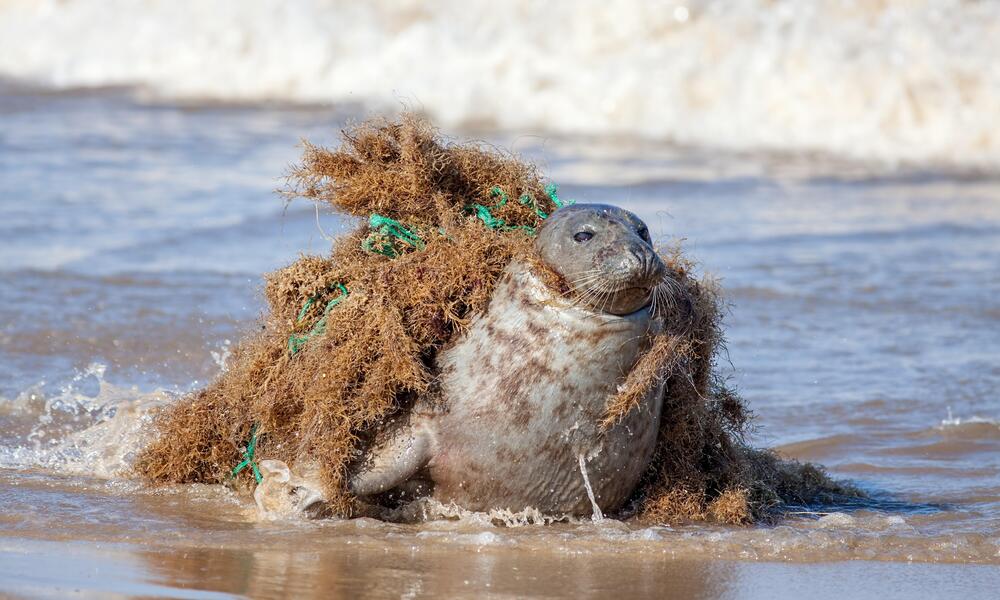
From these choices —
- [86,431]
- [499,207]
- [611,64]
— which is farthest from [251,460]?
[611,64]

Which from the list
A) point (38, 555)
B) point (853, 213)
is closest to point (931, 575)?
point (38, 555)

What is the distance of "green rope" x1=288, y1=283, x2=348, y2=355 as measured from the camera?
4.69 m

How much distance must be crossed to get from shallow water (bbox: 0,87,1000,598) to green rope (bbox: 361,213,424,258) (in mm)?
992

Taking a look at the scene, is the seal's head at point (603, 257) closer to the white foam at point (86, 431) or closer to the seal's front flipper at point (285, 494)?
the seal's front flipper at point (285, 494)

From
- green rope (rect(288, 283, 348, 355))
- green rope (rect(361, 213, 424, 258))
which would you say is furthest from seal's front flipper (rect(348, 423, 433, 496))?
green rope (rect(361, 213, 424, 258))

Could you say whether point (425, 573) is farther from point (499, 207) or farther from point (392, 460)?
point (499, 207)

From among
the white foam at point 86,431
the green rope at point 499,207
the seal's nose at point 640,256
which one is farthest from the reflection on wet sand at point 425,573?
the white foam at point 86,431

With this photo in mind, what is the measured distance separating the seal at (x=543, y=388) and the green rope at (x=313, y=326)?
453mm

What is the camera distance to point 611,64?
1941 cm

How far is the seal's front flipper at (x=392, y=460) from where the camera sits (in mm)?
4461

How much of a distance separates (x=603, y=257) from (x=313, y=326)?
1145mm

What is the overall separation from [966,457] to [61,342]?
531cm

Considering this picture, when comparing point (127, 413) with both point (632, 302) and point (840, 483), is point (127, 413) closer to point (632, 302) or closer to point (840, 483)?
point (632, 302)

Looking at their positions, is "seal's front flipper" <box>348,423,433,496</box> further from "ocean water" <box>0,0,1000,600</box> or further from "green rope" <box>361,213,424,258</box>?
"green rope" <box>361,213,424,258</box>
